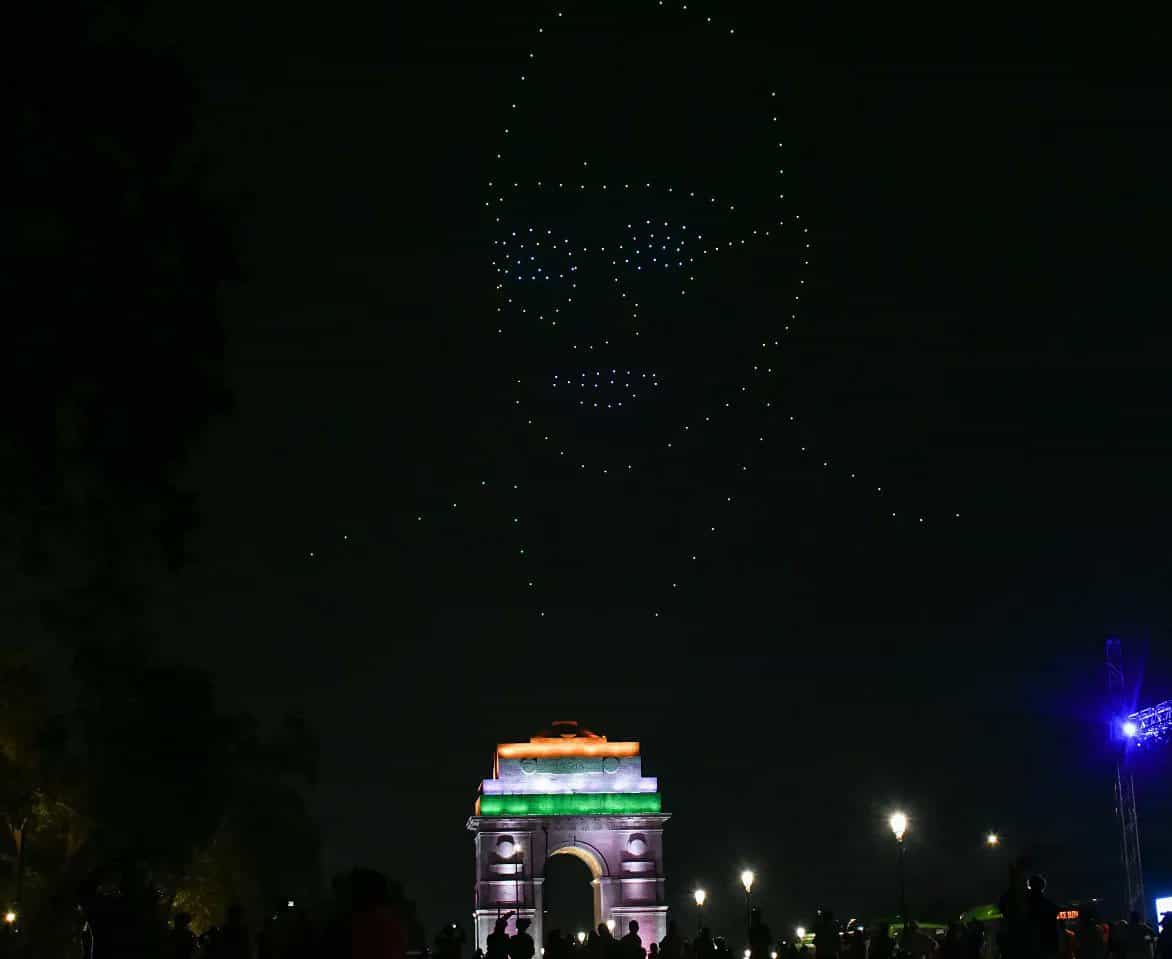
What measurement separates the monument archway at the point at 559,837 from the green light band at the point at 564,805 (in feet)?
0.15

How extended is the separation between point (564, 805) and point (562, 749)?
2934mm

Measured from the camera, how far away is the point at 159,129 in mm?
18203

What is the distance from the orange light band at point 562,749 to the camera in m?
73.1

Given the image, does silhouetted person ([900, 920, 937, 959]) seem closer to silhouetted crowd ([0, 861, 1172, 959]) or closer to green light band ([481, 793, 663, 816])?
silhouetted crowd ([0, 861, 1172, 959])

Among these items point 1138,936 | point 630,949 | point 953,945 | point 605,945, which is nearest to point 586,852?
point 1138,936

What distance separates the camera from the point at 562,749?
242ft

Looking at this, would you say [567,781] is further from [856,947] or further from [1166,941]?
[1166,941]

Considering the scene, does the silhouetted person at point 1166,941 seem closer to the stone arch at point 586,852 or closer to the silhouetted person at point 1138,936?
the silhouetted person at point 1138,936

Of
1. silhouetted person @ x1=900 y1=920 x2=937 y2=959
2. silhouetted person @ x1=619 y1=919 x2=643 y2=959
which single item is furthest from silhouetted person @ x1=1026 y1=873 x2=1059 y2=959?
silhouetted person @ x1=900 y1=920 x2=937 y2=959

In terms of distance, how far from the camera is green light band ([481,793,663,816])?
71.6 metres

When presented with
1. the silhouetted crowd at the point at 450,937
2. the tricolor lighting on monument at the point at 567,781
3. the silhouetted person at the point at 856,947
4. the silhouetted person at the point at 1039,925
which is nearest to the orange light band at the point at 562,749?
the tricolor lighting on monument at the point at 567,781

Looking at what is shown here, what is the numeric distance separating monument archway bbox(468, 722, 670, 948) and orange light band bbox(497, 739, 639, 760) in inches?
2.6

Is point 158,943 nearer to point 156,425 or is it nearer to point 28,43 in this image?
point 156,425

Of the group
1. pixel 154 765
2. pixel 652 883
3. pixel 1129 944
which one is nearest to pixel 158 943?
pixel 1129 944
